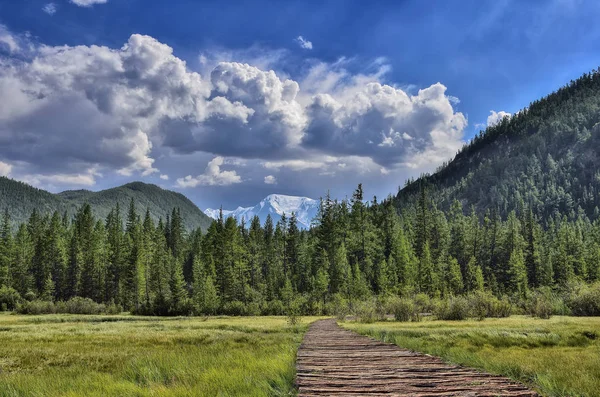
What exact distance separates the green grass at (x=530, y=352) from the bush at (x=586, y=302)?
861 inches

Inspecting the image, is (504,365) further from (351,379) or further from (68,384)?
(68,384)

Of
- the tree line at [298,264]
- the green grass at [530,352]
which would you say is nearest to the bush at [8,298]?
the tree line at [298,264]

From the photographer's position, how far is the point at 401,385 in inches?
352

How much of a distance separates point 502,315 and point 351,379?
47.6m

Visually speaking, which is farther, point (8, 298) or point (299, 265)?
point (299, 265)

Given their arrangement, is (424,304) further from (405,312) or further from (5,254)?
(5,254)

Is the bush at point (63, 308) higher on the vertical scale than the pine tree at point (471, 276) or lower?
lower

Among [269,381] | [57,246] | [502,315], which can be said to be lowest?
[502,315]

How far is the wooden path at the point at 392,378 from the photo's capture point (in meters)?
8.35

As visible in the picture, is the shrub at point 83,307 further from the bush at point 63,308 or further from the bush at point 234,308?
the bush at point 234,308

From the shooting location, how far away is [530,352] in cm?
2173

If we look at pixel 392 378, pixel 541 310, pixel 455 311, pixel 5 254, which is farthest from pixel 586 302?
pixel 5 254

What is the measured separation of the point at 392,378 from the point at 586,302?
5135 cm

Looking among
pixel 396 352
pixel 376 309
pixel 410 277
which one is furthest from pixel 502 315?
pixel 396 352
